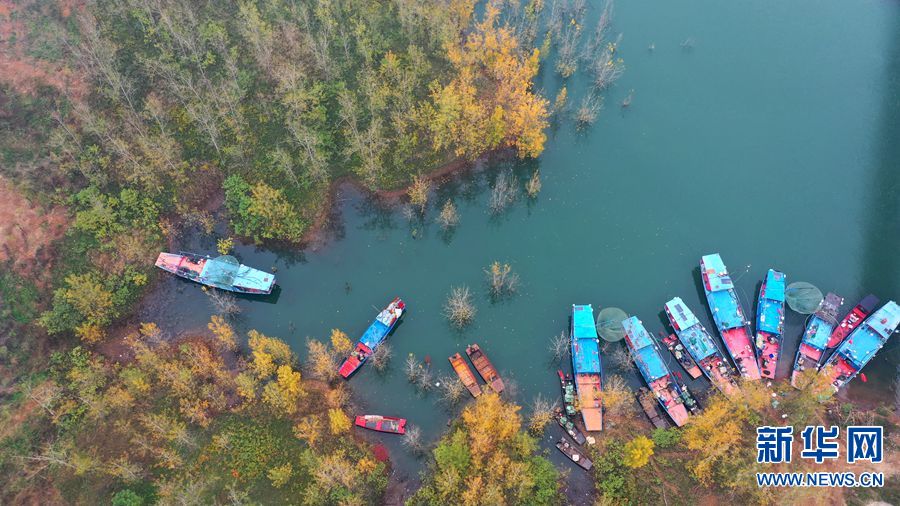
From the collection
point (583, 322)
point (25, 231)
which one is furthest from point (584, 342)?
point (25, 231)

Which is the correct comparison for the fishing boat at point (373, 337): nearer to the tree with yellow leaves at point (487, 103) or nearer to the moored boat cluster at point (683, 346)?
the moored boat cluster at point (683, 346)

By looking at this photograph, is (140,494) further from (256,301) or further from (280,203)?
(280,203)

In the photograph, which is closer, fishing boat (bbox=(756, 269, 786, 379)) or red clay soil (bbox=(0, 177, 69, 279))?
fishing boat (bbox=(756, 269, 786, 379))

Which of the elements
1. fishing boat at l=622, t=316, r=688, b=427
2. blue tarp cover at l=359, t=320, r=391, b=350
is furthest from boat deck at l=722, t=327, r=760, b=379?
blue tarp cover at l=359, t=320, r=391, b=350

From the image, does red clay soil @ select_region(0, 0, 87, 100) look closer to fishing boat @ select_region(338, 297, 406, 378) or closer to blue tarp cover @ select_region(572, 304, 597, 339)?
fishing boat @ select_region(338, 297, 406, 378)

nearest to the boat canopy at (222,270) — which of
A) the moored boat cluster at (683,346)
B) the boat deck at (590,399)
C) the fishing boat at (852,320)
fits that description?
the moored boat cluster at (683,346)

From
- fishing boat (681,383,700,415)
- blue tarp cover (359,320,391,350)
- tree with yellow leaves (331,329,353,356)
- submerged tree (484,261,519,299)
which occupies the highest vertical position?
submerged tree (484,261,519,299)
